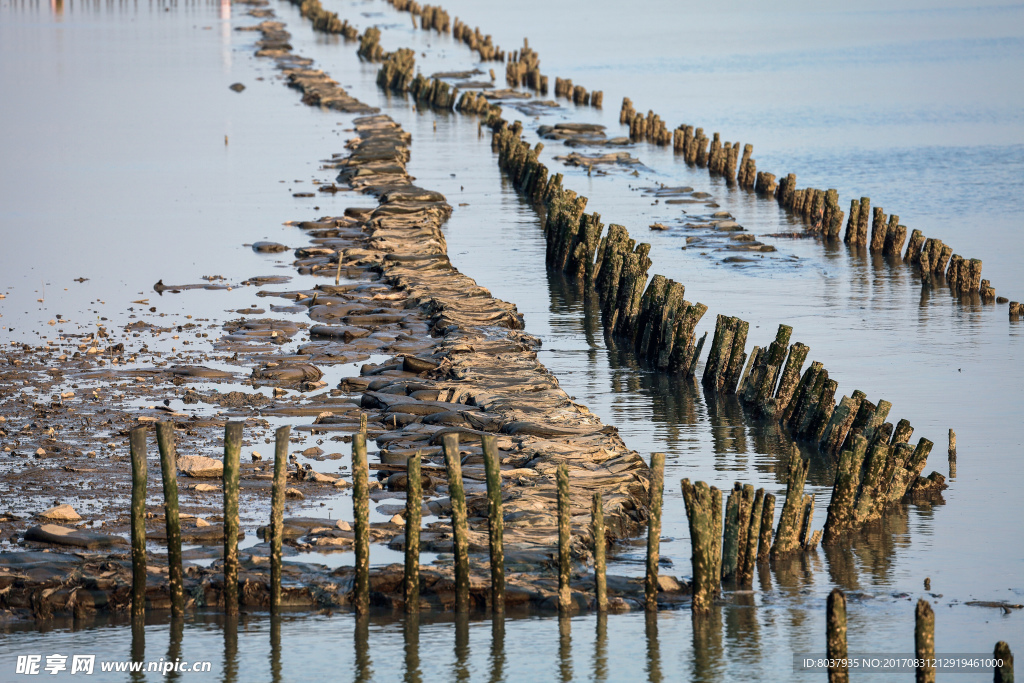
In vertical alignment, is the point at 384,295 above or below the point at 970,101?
below

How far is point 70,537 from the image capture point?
2016 centimetres

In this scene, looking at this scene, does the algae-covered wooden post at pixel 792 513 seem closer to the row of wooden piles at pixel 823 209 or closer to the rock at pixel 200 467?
the rock at pixel 200 467

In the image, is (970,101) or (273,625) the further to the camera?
(970,101)

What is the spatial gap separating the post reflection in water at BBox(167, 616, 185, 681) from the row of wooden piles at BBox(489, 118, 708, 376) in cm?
1584

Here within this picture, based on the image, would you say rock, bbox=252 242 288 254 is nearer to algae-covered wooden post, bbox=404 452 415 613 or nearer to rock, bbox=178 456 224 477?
rock, bbox=178 456 224 477

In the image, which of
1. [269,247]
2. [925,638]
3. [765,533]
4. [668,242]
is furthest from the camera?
[668,242]

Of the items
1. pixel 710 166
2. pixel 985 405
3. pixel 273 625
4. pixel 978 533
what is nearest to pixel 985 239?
pixel 710 166

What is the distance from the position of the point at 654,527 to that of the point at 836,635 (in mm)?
3606

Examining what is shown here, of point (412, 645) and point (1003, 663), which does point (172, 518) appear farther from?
point (1003, 663)

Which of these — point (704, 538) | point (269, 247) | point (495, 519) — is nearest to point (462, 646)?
point (495, 519)

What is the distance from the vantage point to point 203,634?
59.7 feet

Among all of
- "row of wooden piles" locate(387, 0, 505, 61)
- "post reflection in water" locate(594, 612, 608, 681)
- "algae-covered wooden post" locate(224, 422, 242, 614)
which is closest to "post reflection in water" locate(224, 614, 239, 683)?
"algae-covered wooden post" locate(224, 422, 242, 614)

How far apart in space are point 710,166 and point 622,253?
26.2m

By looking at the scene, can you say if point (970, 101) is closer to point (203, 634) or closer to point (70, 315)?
point (70, 315)
